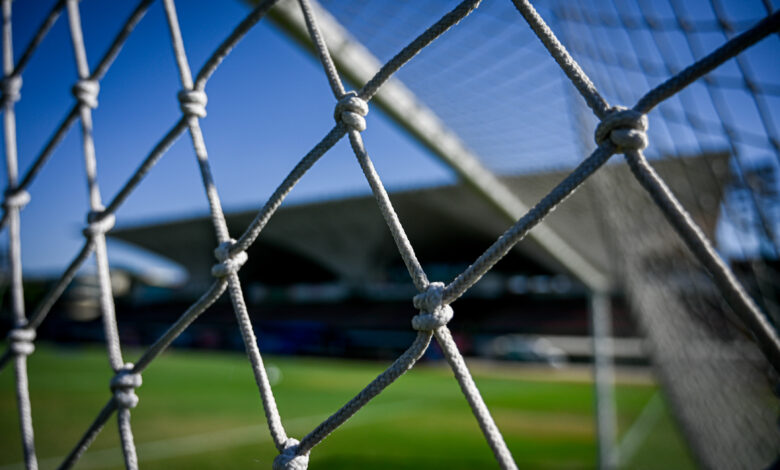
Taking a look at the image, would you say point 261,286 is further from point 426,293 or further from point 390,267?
point 426,293

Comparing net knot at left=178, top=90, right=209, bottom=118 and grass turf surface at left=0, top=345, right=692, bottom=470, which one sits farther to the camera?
grass turf surface at left=0, top=345, right=692, bottom=470

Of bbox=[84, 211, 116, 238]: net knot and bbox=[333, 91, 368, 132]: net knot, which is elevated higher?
bbox=[84, 211, 116, 238]: net knot

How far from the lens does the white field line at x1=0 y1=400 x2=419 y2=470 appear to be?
2.61 m

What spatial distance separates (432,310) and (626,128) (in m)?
0.23

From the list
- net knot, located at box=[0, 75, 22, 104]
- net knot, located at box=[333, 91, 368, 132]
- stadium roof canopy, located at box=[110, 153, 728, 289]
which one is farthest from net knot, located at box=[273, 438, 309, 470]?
stadium roof canopy, located at box=[110, 153, 728, 289]

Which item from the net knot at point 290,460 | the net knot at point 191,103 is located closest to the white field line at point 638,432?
the net knot at point 290,460

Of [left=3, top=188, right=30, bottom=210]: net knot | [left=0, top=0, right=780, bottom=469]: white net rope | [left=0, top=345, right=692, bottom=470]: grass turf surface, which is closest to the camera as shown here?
[left=0, top=0, right=780, bottom=469]: white net rope

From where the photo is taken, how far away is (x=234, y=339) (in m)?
19.9

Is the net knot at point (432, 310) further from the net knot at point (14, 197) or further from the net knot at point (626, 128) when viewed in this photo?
the net knot at point (14, 197)

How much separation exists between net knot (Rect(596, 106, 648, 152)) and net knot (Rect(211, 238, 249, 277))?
445 millimetres

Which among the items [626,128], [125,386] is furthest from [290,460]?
[626,128]

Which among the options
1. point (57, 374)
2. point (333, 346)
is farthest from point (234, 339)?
point (57, 374)

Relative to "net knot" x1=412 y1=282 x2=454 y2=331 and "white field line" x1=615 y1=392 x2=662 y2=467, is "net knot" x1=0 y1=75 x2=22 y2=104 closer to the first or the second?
"net knot" x1=412 y1=282 x2=454 y2=331

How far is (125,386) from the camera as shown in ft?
2.39
